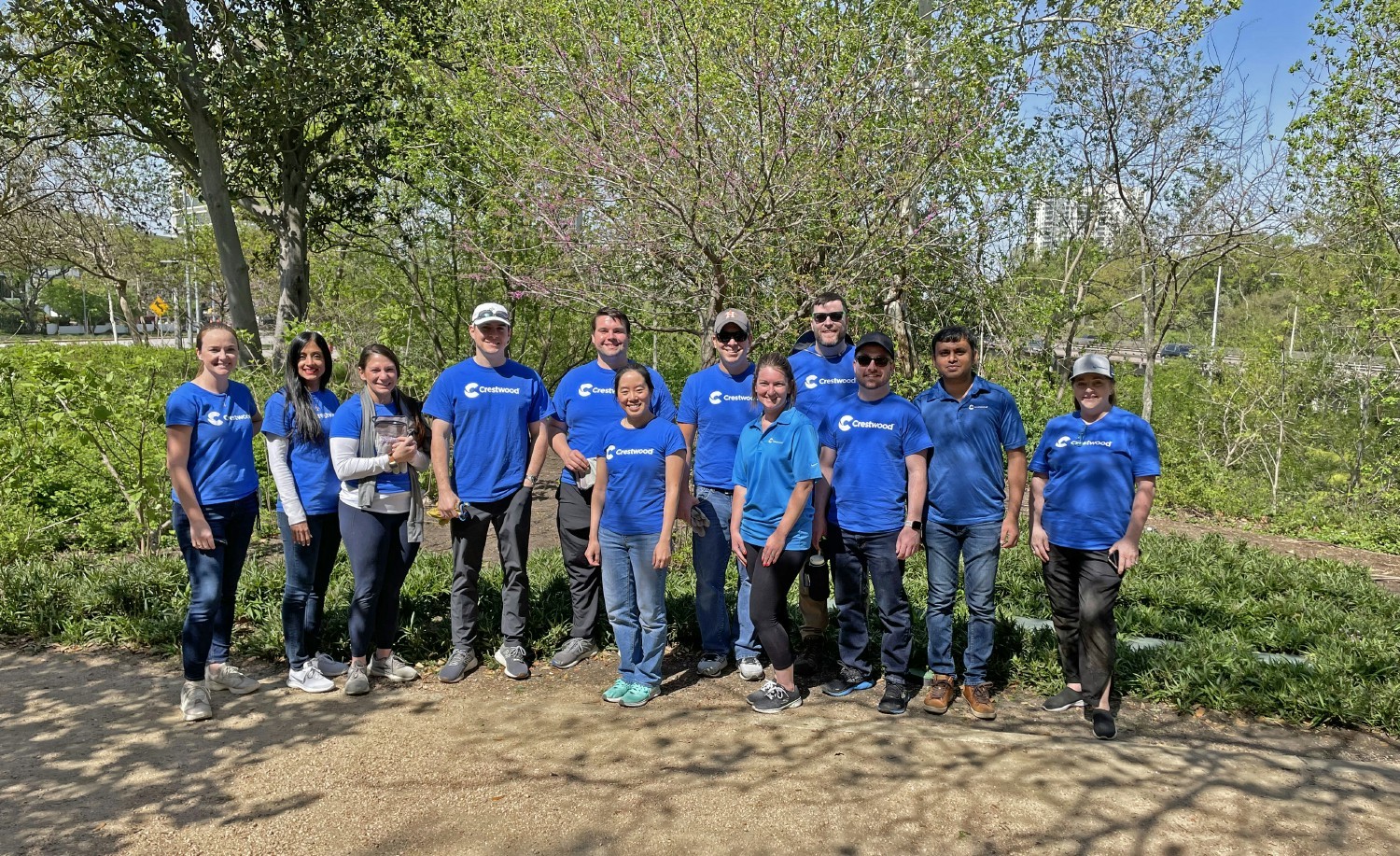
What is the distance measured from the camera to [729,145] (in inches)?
258

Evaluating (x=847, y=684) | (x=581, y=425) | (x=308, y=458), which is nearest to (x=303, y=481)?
(x=308, y=458)

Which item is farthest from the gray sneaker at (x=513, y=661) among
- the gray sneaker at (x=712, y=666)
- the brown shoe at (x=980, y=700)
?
the brown shoe at (x=980, y=700)

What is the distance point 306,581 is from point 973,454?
3.39m

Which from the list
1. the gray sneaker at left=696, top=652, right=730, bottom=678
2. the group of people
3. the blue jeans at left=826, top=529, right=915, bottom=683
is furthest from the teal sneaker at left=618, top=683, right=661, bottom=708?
the blue jeans at left=826, top=529, right=915, bottom=683

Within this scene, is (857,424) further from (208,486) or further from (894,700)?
(208,486)

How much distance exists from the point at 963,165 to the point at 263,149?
35.7ft

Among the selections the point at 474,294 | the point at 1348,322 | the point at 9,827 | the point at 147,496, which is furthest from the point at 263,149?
the point at 1348,322

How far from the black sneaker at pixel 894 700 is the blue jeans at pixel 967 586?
0.68 feet

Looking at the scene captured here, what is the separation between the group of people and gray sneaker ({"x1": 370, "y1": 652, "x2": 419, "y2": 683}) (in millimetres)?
13

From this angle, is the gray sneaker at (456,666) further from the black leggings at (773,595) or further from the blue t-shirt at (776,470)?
the blue t-shirt at (776,470)

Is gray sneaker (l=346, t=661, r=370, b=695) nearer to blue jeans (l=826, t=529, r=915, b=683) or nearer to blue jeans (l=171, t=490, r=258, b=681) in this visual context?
blue jeans (l=171, t=490, r=258, b=681)

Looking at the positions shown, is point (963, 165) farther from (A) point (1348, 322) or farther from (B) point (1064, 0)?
(A) point (1348, 322)

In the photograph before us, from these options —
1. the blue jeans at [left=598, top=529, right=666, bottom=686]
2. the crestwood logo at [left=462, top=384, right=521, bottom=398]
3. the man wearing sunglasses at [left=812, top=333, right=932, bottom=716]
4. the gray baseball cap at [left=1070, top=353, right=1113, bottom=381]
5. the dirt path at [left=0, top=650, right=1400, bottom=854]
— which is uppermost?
the gray baseball cap at [left=1070, top=353, right=1113, bottom=381]

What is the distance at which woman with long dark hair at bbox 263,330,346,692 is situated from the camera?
4465 mm
